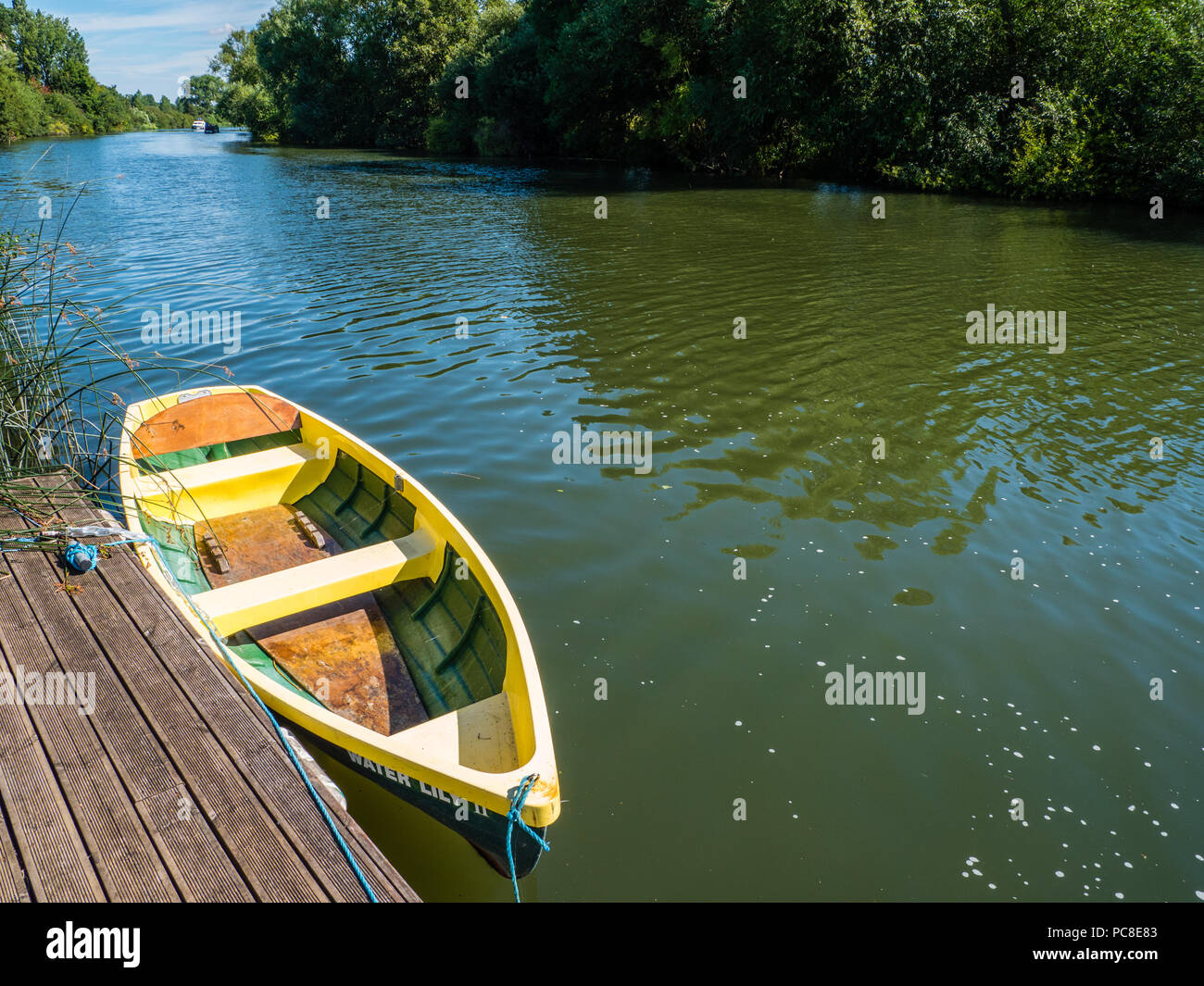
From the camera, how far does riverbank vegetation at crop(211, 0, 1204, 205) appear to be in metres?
22.4

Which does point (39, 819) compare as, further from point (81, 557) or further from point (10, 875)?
point (81, 557)

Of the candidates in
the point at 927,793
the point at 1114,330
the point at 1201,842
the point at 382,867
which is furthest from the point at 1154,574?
the point at 1114,330

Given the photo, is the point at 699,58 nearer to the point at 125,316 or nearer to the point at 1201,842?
the point at 125,316

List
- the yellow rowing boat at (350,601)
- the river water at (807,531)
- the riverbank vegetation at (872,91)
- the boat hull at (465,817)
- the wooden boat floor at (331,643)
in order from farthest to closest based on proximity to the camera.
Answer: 1. the riverbank vegetation at (872,91)
2. the wooden boat floor at (331,643)
3. the river water at (807,531)
4. the yellow rowing boat at (350,601)
5. the boat hull at (465,817)

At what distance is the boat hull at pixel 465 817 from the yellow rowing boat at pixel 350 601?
11mm

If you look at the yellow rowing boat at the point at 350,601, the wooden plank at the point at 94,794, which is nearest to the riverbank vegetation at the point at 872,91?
the yellow rowing boat at the point at 350,601

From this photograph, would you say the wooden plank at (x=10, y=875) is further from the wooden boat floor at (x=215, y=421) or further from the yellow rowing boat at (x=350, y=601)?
the wooden boat floor at (x=215, y=421)

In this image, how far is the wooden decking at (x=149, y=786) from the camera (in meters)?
2.88

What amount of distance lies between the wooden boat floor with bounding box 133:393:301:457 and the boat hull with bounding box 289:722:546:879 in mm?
4420

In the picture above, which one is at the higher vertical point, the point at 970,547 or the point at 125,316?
the point at 125,316

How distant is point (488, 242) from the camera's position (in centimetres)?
1834
